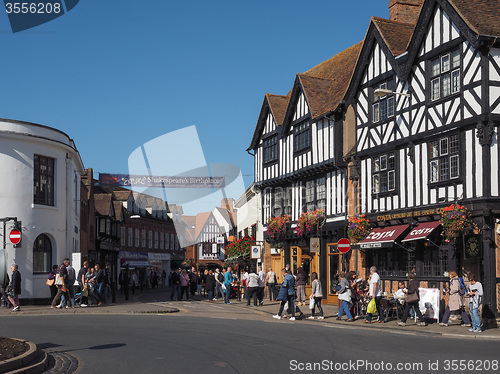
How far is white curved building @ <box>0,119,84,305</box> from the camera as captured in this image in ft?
89.2

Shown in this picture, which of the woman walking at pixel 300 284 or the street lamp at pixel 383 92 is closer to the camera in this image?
the street lamp at pixel 383 92

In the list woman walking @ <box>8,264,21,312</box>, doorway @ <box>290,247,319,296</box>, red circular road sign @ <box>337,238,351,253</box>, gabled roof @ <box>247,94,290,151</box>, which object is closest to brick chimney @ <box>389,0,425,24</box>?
gabled roof @ <box>247,94,290,151</box>

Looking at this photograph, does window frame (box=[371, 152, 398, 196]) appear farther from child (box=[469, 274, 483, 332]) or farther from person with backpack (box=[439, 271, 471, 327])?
child (box=[469, 274, 483, 332])

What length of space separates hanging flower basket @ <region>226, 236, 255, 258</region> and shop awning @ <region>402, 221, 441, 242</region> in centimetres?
1694

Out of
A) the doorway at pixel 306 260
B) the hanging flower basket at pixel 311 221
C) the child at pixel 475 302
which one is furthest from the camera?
the doorway at pixel 306 260

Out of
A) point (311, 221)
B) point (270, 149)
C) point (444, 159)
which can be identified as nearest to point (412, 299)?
point (444, 159)

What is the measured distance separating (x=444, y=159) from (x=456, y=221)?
96.7 inches

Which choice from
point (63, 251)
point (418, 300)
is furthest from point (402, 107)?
point (63, 251)

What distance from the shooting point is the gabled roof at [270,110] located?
3422 cm

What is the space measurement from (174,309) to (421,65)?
1210cm

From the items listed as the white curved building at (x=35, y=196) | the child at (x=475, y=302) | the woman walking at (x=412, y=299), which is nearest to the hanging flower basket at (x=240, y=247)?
the white curved building at (x=35, y=196)

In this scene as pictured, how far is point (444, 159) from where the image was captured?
70.1ft

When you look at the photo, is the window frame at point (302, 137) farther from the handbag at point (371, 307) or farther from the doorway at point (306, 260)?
the handbag at point (371, 307)

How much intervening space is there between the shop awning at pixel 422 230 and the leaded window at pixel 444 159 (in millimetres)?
1399
